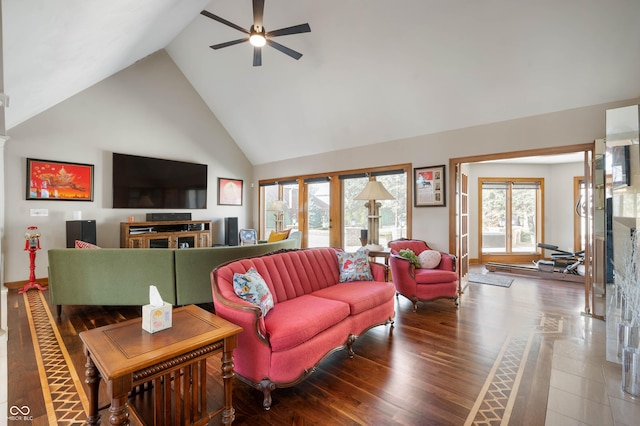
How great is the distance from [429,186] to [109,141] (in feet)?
19.8

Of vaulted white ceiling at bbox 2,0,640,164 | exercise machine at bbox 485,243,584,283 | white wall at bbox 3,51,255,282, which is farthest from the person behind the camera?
exercise machine at bbox 485,243,584,283

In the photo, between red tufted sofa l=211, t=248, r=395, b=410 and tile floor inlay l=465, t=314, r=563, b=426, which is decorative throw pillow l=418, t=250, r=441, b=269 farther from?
tile floor inlay l=465, t=314, r=563, b=426

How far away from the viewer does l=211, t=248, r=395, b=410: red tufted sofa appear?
6.42ft

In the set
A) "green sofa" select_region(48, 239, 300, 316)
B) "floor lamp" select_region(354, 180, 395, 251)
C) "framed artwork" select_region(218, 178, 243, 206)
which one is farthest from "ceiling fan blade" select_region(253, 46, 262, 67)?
"framed artwork" select_region(218, 178, 243, 206)

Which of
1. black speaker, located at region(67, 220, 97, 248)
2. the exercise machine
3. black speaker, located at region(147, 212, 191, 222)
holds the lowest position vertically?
the exercise machine

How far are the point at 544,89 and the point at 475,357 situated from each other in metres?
3.33

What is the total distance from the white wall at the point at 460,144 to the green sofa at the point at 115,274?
11.9 feet

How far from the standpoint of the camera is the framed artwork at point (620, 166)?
8.86ft

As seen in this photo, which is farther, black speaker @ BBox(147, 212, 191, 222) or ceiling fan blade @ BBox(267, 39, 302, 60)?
black speaker @ BBox(147, 212, 191, 222)

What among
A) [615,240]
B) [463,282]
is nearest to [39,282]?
[463,282]

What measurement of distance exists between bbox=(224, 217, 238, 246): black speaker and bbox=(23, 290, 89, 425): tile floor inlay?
398 centimetres

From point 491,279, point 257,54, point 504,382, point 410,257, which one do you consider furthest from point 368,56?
point 491,279

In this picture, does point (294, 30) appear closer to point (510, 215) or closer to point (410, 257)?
point (410, 257)

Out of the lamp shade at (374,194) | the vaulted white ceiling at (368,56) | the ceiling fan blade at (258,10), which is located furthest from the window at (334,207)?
the ceiling fan blade at (258,10)
